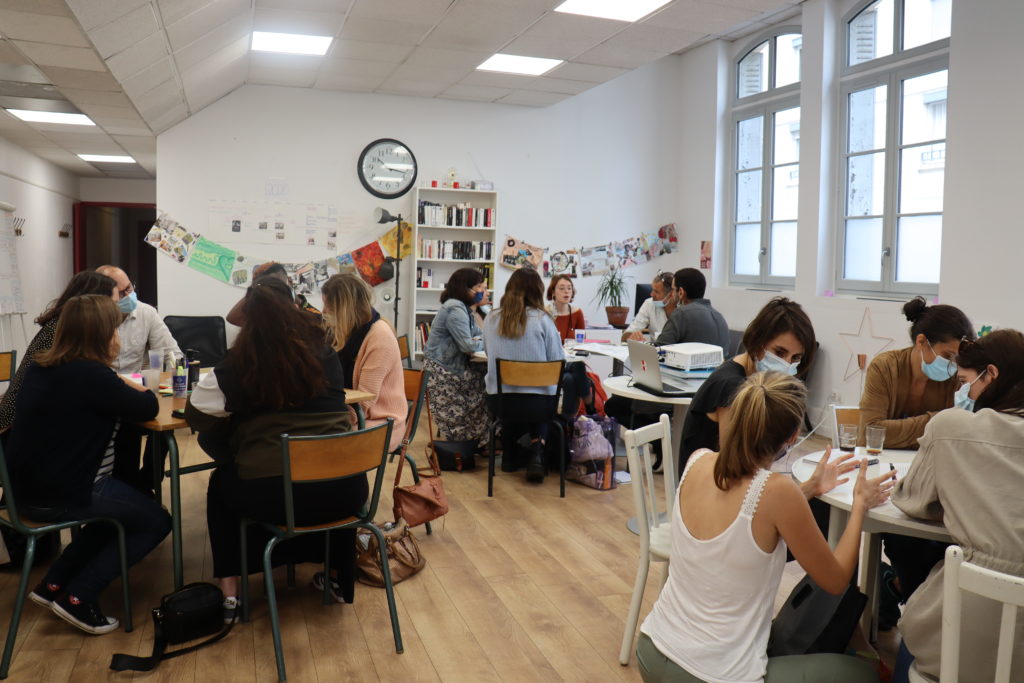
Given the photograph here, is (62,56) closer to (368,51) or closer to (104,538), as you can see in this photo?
(368,51)

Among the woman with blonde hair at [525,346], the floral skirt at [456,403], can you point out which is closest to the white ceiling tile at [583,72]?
the woman with blonde hair at [525,346]

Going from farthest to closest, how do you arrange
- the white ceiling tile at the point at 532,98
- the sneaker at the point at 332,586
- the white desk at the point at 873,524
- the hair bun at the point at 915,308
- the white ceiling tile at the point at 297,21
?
the white ceiling tile at the point at 532,98 < the white ceiling tile at the point at 297,21 < the sneaker at the point at 332,586 < the hair bun at the point at 915,308 < the white desk at the point at 873,524

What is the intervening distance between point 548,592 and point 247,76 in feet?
17.7

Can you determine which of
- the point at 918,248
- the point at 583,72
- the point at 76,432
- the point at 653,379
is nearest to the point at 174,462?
the point at 76,432

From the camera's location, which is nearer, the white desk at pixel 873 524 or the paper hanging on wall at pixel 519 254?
the white desk at pixel 873 524

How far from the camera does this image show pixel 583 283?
846 cm

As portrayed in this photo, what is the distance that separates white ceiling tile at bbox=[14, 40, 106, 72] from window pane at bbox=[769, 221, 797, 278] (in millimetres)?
5524

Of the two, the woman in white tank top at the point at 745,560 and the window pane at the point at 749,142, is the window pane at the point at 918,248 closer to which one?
the window pane at the point at 749,142

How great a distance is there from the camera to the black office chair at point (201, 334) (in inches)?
283

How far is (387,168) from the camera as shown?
7785 millimetres

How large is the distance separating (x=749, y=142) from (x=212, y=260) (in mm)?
5036

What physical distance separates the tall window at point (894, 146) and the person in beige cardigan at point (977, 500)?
445 centimetres

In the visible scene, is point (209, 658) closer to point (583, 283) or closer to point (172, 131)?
point (172, 131)

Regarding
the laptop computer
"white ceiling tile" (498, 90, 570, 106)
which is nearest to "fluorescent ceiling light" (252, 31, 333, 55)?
"white ceiling tile" (498, 90, 570, 106)
